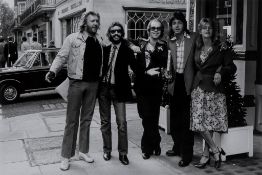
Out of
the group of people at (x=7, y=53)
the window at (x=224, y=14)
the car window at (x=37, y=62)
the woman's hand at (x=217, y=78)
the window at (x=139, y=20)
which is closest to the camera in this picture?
the woman's hand at (x=217, y=78)

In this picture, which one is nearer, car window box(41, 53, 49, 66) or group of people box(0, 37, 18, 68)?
car window box(41, 53, 49, 66)

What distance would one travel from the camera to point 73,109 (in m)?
5.19

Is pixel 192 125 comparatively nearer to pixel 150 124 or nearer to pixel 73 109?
pixel 150 124

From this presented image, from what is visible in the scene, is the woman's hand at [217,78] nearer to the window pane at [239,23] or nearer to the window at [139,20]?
the window pane at [239,23]

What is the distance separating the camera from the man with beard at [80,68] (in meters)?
5.14

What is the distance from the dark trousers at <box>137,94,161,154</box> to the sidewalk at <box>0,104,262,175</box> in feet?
0.65

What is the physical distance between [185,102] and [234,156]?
3.80 ft

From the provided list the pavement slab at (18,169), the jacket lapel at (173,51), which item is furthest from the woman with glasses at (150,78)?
the pavement slab at (18,169)

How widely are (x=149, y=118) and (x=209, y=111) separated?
2.90ft

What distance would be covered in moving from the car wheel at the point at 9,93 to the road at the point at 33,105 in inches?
7.6

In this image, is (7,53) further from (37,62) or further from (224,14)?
(224,14)

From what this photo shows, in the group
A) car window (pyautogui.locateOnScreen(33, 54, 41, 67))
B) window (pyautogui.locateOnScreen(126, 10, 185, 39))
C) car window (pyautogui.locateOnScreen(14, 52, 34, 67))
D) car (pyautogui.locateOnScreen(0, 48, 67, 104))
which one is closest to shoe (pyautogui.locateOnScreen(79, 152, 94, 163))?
car (pyautogui.locateOnScreen(0, 48, 67, 104))

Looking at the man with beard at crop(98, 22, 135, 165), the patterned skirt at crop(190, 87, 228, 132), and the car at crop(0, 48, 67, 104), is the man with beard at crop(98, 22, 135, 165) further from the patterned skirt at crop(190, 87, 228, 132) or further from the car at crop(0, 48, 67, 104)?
the car at crop(0, 48, 67, 104)

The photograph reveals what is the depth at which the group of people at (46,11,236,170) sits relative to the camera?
16.6 feet
